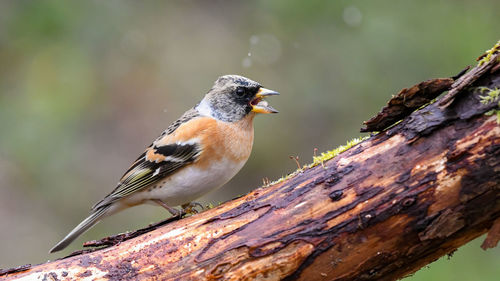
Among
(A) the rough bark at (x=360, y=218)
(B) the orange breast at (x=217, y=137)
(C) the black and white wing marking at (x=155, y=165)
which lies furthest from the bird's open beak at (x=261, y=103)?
(A) the rough bark at (x=360, y=218)

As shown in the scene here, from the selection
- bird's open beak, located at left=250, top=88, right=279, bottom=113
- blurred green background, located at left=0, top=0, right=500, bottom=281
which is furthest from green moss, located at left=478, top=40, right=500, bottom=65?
blurred green background, located at left=0, top=0, right=500, bottom=281

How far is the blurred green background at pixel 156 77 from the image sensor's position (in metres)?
6.95

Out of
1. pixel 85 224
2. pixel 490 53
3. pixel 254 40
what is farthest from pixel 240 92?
pixel 254 40

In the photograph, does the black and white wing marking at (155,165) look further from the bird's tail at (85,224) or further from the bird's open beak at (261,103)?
the bird's open beak at (261,103)

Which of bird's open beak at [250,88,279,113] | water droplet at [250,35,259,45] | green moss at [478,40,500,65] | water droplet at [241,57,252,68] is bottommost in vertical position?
green moss at [478,40,500,65]

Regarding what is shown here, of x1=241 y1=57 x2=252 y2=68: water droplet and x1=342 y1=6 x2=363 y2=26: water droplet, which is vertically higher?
x1=241 y1=57 x2=252 y2=68: water droplet

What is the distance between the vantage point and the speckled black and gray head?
4348mm

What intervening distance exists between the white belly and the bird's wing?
6cm

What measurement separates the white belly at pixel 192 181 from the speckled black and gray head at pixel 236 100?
17.3 inches

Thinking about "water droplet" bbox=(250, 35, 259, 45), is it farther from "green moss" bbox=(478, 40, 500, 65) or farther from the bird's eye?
"green moss" bbox=(478, 40, 500, 65)

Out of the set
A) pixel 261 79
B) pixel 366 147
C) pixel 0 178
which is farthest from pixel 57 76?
pixel 366 147

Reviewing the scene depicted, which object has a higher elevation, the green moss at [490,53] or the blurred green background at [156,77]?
the blurred green background at [156,77]

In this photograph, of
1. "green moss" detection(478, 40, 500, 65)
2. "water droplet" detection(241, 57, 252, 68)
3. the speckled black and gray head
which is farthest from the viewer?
"water droplet" detection(241, 57, 252, 68)

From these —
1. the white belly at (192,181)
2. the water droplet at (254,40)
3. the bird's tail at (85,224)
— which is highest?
the water droplet at (254,40)
